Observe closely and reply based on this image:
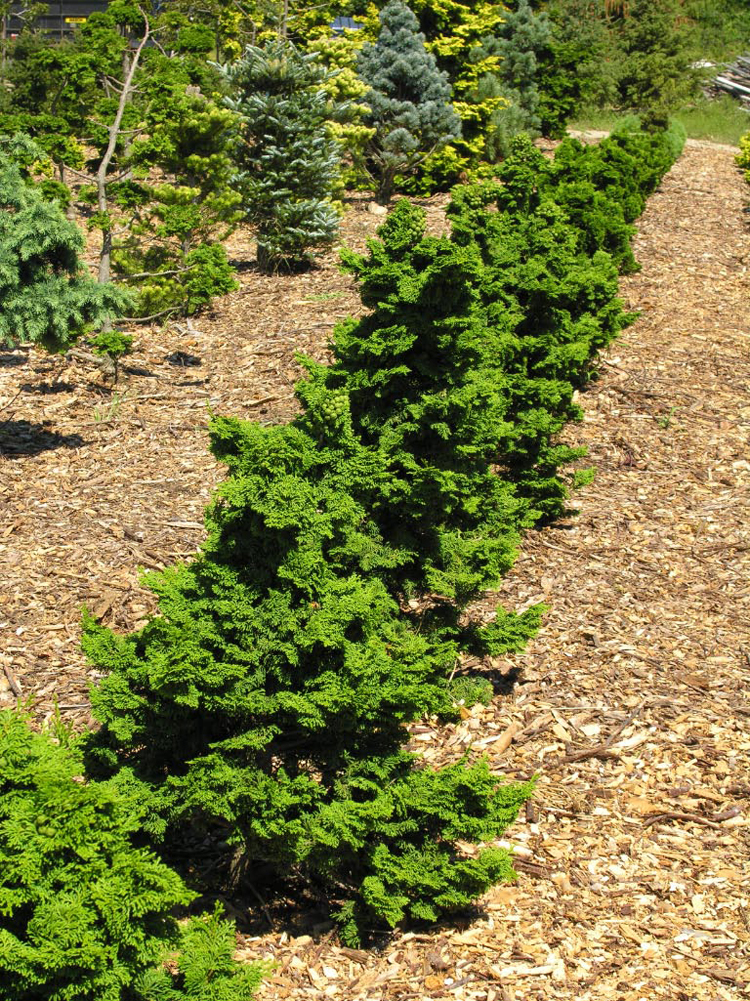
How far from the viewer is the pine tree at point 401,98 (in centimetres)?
1450

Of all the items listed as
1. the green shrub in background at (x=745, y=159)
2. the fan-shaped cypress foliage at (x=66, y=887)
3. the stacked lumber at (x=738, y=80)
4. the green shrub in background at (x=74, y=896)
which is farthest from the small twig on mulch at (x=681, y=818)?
the stacked lumber at (x=738, y=80)

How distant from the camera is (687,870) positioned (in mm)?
4707

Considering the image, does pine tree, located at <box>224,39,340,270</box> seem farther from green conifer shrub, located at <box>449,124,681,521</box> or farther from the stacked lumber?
the stacked lumber

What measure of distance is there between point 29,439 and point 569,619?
431 cm

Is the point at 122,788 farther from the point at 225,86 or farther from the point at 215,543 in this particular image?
the point at 225,86

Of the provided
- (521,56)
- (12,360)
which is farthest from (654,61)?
(12,360)

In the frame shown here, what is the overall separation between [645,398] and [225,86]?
659cm

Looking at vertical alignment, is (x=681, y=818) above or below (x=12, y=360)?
below

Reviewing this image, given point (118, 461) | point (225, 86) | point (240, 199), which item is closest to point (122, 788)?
point (118, 461)

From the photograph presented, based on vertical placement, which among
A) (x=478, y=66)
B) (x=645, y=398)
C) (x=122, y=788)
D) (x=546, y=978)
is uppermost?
(x=478, y=66)

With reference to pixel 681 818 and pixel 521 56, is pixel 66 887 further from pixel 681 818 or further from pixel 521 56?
pixel 521 56

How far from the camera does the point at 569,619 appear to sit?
21.7 ft

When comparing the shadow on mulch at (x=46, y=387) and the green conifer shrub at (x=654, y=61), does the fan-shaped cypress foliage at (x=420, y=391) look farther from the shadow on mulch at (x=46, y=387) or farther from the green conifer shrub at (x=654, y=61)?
the green conifer shrub at (x=654, y=61)

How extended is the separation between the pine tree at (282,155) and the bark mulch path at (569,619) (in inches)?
25.8
